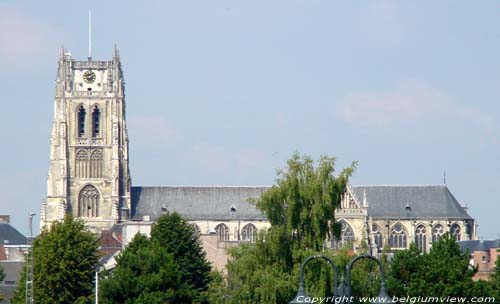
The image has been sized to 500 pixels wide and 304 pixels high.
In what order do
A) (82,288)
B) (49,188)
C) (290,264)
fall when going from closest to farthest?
1. (290,264)
2. (82,288)
3. (49,188)

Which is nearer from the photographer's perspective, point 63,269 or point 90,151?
point 63,269

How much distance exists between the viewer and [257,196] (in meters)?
157

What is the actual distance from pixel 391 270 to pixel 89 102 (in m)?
79.0

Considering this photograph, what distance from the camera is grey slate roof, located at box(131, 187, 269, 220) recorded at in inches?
6097

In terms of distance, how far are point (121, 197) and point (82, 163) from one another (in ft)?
13.6

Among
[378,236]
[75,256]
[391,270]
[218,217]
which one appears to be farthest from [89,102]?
[391,270]

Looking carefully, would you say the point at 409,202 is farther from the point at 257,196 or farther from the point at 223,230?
the point at 223,230

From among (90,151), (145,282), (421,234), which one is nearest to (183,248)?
(145,282)

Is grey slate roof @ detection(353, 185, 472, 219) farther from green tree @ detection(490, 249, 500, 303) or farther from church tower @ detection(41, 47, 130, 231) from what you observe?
green tree @ detection(490, 249, 500, 303)

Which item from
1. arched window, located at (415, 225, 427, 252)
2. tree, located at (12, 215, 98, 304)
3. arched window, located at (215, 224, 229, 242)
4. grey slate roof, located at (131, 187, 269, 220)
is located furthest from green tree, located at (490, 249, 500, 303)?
grey slate roof, located at (131, 187, 269, 220)

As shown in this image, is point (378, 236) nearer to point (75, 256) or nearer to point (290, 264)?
point (75, 256)

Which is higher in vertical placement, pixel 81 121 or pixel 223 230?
pixel 81 121

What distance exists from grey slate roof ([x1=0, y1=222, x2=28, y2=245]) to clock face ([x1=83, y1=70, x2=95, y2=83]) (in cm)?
1394

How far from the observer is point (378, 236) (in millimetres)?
154750
